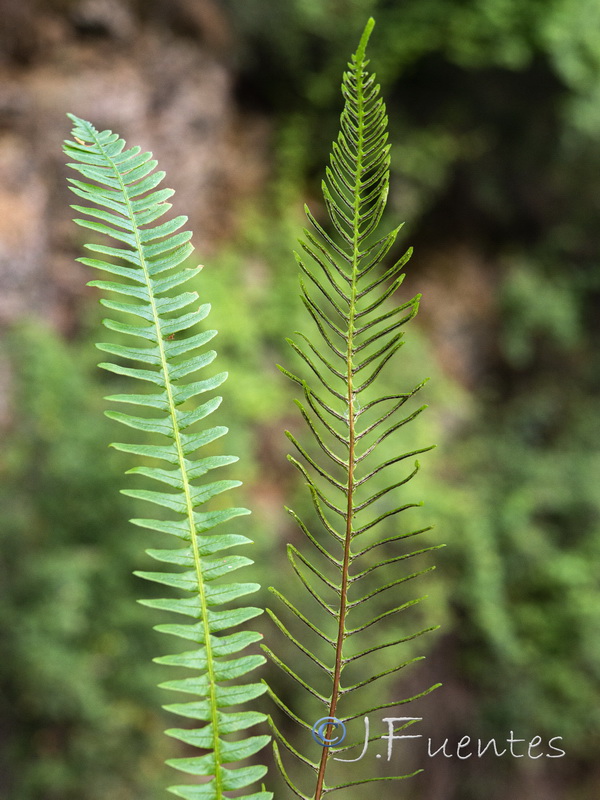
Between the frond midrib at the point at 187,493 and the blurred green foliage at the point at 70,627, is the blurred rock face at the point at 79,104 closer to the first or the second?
the blurred green foliage at the point at 70,627

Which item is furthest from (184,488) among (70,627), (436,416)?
(436,416)

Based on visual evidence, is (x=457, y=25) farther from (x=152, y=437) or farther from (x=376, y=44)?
(x=152, y=437)

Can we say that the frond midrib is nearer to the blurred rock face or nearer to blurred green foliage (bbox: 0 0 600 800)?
blurred green foliage (bbox: 0 0 600 800)

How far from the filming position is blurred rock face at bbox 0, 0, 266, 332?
327cm

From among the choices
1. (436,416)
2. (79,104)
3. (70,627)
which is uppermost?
(79,104)

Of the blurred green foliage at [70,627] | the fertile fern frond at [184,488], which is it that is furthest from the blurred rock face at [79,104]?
the fertile fern frond at [184,488]

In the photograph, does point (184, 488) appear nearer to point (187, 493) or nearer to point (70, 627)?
point (187, 493)

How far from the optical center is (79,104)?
3416mm

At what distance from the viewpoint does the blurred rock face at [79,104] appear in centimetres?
327

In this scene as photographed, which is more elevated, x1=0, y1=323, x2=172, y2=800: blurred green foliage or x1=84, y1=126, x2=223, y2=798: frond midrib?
x1=84, y1=126, x2=223, y2=798: frond midrib


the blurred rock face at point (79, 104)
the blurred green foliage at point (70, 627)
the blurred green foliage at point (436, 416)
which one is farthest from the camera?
the blurred rock face at point (79, 104)

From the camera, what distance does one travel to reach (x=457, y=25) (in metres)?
4.38

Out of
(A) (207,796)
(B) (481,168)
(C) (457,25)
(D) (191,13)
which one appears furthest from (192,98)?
(A) (207,796)

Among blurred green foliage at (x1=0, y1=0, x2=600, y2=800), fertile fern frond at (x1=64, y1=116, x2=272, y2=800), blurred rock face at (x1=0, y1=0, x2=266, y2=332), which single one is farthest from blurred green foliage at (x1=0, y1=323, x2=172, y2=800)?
fertile fern frond at (x1=64, y1=116, x2=272, y2=800)
